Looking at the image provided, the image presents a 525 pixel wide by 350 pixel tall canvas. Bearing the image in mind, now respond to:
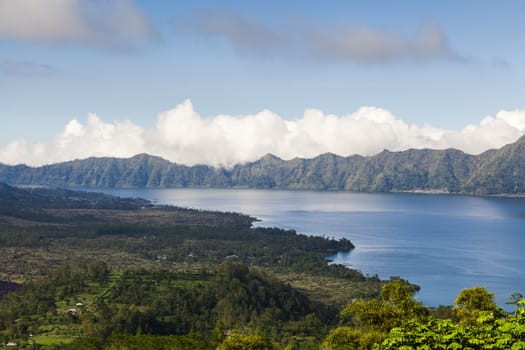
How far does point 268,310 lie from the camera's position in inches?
5256

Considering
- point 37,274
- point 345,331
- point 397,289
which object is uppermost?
point 397,289

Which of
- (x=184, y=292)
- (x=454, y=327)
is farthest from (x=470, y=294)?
(x=184, y=292)

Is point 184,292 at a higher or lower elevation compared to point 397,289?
lower

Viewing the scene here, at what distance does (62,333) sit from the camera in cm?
10594

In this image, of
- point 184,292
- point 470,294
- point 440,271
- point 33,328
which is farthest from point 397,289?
point 440,271

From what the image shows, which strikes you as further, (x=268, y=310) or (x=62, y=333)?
(x=268, y=310)

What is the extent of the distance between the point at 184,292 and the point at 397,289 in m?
106

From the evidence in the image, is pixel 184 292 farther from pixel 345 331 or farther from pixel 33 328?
pixel 345 331

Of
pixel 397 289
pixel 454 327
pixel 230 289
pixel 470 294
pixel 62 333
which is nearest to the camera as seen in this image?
pixel 454 327

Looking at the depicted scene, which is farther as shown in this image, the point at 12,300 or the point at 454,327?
the point at 12,300

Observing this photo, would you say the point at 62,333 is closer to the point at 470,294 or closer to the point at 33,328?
the point at 33,328

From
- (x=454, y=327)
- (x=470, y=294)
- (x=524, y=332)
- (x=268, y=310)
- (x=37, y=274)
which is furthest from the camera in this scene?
(x=37, y=274)

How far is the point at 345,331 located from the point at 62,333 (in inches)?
3226

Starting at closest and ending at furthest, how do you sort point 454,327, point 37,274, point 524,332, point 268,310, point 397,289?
1. point 524,332
2. point 454,327
3. point 397,289
4. point 268,310
5. point 37,274
